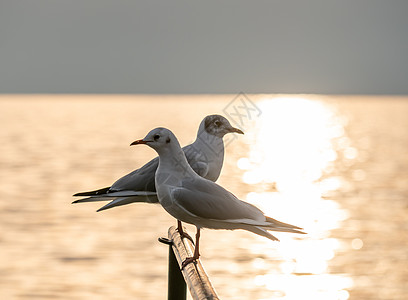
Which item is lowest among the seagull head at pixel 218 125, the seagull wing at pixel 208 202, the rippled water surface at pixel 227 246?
the seagull wing at pixel 208 202

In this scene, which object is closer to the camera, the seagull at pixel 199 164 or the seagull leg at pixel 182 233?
the seagull at pixel 199 164

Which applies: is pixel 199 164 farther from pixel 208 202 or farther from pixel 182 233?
pixel 182 233

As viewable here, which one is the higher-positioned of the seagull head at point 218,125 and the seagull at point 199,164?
the seagull head at point 218,125

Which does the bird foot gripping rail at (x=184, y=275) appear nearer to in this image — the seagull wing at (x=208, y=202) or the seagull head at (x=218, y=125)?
the seagull wing at (x=208, y=202)

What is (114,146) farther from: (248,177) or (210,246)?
(210,246)

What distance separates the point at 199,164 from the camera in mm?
4715

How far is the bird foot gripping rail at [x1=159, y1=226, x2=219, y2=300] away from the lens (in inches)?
163

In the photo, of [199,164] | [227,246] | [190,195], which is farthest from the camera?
[227,246]

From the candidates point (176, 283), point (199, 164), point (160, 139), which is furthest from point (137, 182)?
point (176, 283)

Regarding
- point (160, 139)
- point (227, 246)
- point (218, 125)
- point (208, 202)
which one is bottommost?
point (208, 202)

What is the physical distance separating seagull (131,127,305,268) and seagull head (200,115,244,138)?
1.63ft

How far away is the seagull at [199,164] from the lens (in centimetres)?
459

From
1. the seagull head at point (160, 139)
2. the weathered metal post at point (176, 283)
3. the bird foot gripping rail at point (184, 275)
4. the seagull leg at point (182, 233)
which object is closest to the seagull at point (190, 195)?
the seagull head at point (160, 139)

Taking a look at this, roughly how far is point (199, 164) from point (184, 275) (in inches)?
31.3
